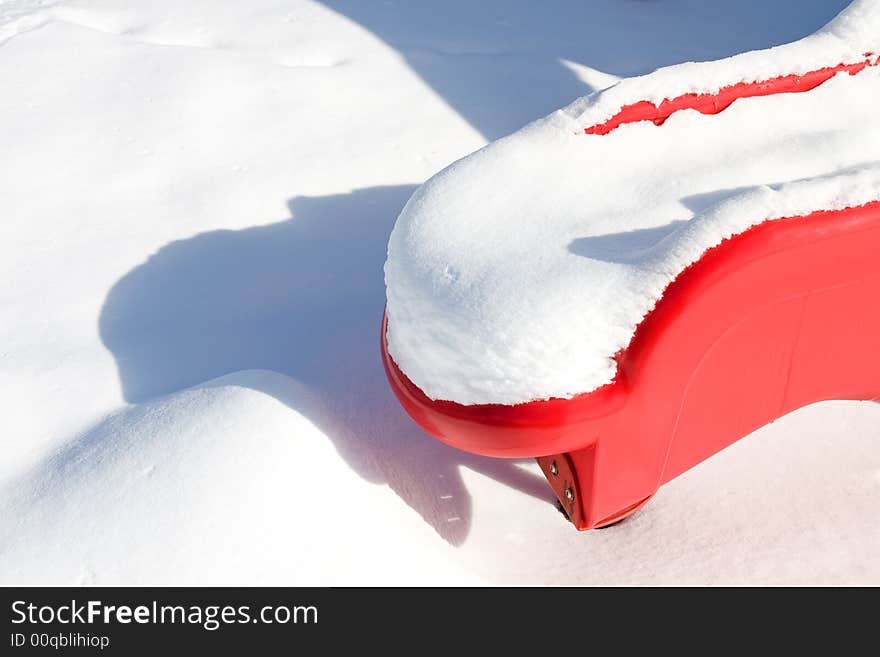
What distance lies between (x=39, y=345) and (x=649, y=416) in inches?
55.9

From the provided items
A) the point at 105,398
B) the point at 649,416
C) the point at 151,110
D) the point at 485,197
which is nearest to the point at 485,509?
the point at 649,416

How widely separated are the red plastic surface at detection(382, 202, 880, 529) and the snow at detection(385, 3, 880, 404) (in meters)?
0.03

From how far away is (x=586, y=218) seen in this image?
6.46 feet

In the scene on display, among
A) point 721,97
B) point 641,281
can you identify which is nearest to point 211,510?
point 641,281

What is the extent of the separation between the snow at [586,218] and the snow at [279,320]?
359 millimetres

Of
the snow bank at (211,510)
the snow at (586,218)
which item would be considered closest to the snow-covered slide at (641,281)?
the snow at (586,218)

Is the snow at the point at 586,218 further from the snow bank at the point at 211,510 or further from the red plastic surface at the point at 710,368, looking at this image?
the snow bank at the point at 211,510

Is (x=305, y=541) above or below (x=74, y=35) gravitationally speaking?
below

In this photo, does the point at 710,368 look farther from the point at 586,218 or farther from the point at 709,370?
the point at 586,218

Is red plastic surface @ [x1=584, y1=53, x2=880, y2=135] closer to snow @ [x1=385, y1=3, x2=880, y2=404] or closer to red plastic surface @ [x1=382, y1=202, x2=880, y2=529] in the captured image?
snow @ [x1=385, y1=3, x2=880, y2=404]

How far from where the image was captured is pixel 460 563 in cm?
202

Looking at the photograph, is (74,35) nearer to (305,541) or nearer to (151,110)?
(151,110)

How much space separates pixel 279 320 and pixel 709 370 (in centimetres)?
109

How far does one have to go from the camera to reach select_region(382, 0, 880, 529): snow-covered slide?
171 cm
